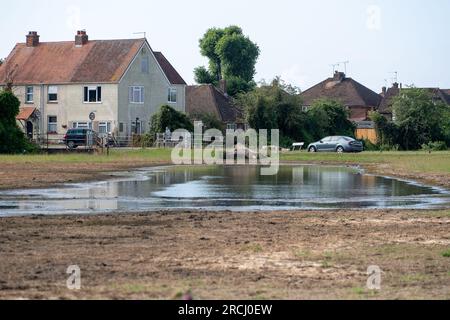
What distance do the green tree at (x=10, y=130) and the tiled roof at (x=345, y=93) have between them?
5450 cm

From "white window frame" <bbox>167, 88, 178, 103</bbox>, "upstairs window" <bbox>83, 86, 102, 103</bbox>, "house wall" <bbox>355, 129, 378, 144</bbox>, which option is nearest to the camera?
"upstairs window" <bbox>83, 86, 102, 103</bbox>

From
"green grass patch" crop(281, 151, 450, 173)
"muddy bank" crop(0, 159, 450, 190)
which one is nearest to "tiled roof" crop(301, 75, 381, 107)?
"green grass patch" crop(281, 151, 450, 173)

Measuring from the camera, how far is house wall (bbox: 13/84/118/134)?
8412 centimetres

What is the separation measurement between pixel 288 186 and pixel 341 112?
56126 millimetres

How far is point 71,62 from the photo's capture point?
87.1 m

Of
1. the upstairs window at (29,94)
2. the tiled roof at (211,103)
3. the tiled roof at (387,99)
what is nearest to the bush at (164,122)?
the upstairs window at (29,94)

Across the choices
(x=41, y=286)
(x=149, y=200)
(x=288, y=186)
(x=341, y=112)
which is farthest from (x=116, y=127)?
(x=41, y=286)

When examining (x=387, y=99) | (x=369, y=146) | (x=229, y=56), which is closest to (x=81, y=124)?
(x=369, y=146)

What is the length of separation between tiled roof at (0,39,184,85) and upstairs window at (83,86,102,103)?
Answer: 0.68 m

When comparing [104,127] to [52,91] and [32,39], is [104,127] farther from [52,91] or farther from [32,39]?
[32,39]

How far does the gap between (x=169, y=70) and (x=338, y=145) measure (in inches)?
900

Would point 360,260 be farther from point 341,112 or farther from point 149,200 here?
point 341,112

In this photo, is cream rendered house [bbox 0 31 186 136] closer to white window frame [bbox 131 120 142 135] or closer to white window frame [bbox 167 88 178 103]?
white window frame [bbox 131 120 142 135]

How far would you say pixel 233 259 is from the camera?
15188 millimetres
